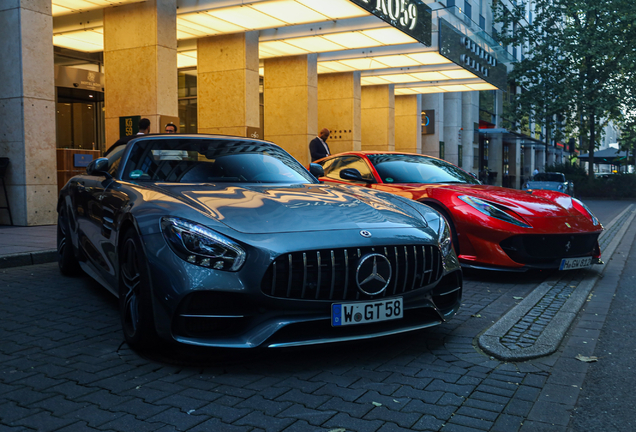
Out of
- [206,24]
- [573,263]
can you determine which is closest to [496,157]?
[206,24]

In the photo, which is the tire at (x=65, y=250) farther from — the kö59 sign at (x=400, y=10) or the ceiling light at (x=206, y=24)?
the kö59 sign at (x=400, y=10)

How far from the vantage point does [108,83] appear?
43.7ft

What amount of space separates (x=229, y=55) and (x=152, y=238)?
13.4 meters

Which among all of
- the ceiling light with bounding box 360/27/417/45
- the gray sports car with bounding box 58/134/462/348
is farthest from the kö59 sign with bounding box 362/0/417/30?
the gray sports car with bounding box 58/134/462/348

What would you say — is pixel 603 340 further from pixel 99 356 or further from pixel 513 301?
pixel 99 356

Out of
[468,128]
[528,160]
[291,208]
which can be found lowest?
[291,208]

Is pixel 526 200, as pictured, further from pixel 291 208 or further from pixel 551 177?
pixel 551 177

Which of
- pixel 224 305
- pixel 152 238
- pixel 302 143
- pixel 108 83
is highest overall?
pixel 108 83

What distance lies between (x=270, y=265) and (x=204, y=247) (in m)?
0.37

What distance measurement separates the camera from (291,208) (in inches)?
141

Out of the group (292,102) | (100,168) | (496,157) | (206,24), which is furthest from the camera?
(496,157)

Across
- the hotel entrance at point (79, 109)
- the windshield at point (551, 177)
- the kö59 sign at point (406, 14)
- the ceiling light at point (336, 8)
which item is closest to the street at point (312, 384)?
the ceiling light at point (336, 8)

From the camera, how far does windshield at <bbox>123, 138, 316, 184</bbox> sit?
449 cm

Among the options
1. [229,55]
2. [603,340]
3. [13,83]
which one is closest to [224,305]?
[603,340]
